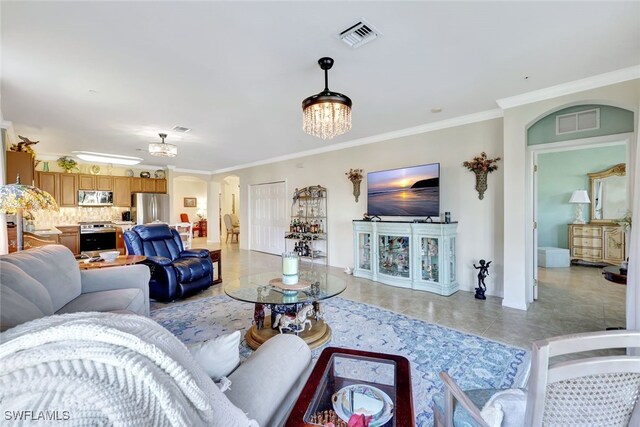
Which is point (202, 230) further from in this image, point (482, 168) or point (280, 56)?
point (482, 168)

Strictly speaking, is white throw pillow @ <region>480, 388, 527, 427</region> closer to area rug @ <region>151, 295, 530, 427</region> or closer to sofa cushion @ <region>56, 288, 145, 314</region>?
area rug @ <region>151, 295, 530, 427</region>

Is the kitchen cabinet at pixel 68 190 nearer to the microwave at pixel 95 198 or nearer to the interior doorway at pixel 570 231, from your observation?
the microwave at pixel 95 198

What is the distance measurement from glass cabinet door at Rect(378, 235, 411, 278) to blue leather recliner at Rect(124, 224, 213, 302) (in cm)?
275

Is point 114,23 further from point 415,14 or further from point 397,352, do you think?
point 397,352

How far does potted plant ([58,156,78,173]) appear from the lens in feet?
21.1

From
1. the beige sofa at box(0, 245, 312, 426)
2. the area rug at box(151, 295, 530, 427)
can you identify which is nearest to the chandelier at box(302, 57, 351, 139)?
the beige sofa at box(0, 245, 312, 426)

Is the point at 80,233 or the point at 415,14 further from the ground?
the point at 415,14

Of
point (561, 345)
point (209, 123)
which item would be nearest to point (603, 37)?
point (561, 345)

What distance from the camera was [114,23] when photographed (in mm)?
1957

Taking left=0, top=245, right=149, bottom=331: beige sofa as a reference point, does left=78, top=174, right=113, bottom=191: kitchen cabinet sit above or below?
above

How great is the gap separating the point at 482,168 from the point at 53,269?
15.6 feet

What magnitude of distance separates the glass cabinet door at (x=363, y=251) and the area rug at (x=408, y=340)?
1409 millimetres

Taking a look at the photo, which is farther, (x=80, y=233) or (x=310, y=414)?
(x=80, y=233)

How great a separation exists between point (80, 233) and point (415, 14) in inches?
308
